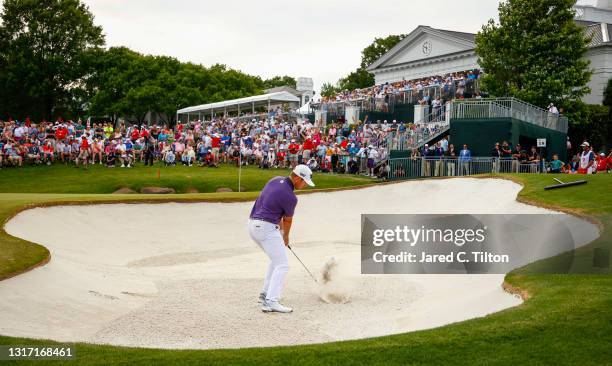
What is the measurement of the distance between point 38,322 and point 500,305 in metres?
6.98

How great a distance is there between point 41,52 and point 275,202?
209 ft

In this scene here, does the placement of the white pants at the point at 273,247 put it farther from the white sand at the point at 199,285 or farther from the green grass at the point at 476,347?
the green grass at the point at 476,347

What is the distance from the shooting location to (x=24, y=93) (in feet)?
220

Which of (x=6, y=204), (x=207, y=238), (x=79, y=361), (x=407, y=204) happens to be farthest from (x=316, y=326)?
(x=407, y=204)

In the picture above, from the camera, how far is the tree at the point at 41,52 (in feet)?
214

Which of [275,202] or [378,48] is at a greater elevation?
[378,48]

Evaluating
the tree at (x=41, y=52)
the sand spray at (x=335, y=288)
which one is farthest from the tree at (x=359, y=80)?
the sand spray at (x=335, y=288)

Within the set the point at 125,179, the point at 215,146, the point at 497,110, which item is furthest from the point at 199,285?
the point at 215,146

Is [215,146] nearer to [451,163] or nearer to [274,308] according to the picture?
[451,163]

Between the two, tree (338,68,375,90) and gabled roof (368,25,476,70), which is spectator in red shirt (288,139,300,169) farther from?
tree (338,68,375,90)

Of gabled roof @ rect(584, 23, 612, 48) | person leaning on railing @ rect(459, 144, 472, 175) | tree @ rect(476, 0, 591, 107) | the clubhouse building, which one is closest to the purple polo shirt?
person leaning on railing @ rect(459, 144, 472, 175)

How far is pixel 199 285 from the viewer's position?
1317 centimetres

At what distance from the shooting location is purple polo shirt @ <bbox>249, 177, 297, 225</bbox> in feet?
35.2

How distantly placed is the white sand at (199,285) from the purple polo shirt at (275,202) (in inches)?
65.5
